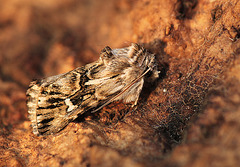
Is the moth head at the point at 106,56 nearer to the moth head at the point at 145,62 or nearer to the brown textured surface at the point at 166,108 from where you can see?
the moth head at the point at 145,62

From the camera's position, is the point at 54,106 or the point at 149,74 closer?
the point at 54,106

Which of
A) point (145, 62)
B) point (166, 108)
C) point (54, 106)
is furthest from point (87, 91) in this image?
point (166, 108)

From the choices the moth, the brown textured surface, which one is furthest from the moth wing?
the brown textured surface

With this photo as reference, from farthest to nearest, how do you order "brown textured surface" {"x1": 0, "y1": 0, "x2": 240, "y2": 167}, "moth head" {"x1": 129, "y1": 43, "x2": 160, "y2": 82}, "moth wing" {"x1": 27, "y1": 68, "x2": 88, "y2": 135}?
"moth head" {"x1": 129, "y1": 43, "x2": 160, "y2": 82}, "moth wing" {"x1": 27, "y1": 68, "x2": 88, "y2": 135}, "brown textured surface" {"x1": 0, "y1": 0, "x2": 240, "y2": 167}

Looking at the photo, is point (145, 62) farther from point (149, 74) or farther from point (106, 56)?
point (106, 56)

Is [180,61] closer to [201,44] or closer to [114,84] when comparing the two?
[201,44]

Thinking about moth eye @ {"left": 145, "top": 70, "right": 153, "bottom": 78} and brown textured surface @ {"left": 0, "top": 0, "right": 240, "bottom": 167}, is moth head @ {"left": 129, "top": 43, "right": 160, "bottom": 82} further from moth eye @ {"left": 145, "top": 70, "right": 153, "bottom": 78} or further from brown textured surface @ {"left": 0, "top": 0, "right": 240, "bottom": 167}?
brown textured surface @ {"left": 0, "top": 0, "right": 240, "bottom": 167}
